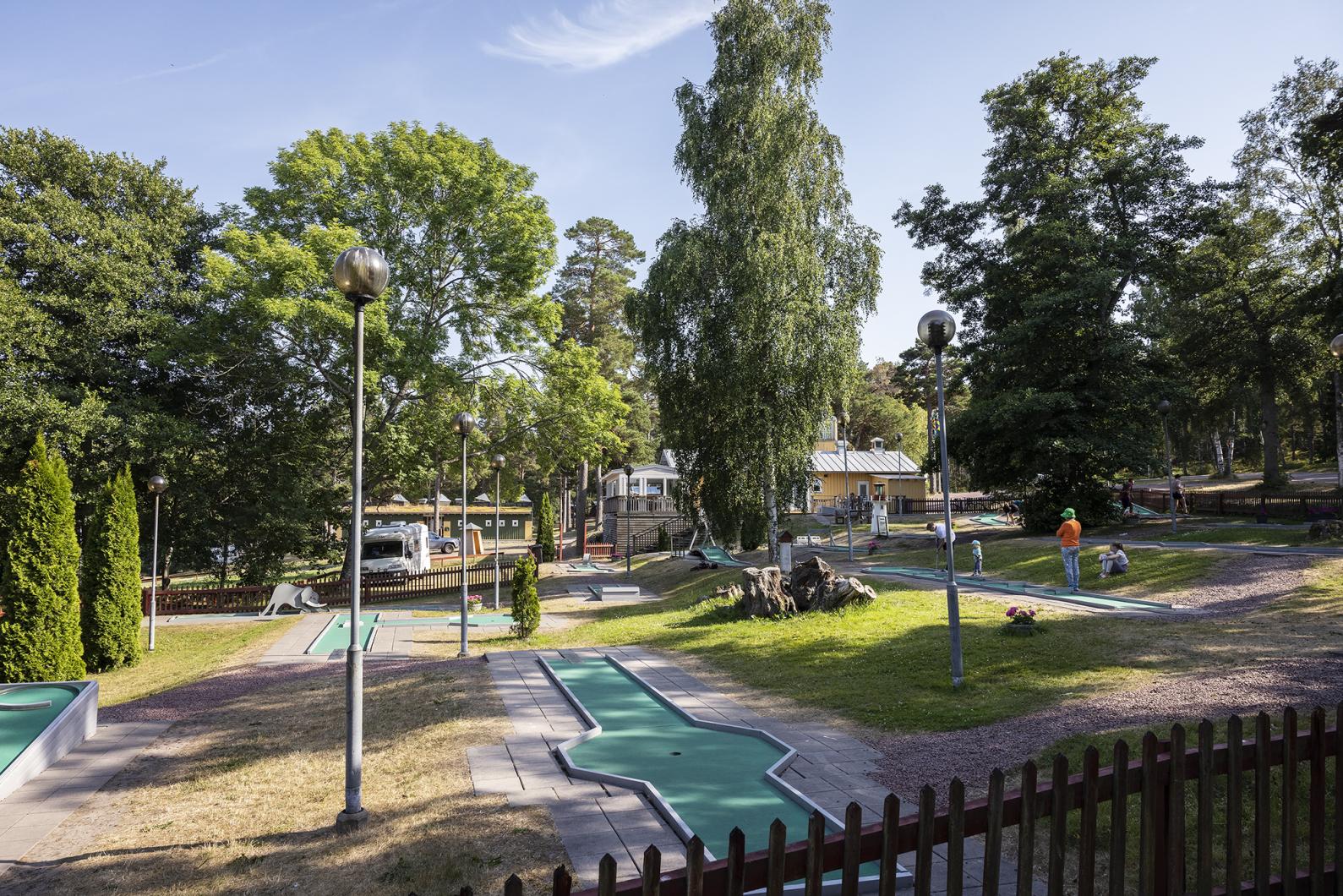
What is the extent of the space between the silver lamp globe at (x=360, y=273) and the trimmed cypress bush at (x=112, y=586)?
13.9 meters

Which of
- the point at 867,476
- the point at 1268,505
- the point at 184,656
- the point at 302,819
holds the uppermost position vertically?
the point at 867,476

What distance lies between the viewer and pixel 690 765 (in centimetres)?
682

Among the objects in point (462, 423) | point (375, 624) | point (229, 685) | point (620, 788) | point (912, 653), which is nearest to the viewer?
point (620, 788)

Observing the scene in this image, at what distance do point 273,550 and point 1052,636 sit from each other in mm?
24665

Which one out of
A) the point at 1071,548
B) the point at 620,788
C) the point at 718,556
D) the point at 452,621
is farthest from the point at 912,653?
the point at 718,556

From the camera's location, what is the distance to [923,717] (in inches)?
319

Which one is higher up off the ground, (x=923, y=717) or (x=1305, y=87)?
(x=1305, y=87)

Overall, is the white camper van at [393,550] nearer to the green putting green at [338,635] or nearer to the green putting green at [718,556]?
the green putting green at [338,635]

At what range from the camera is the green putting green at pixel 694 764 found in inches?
213

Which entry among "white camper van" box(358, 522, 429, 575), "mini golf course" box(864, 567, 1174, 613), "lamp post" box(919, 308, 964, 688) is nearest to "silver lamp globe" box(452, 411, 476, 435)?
"lamp post" box(919, 308, 964, 688)

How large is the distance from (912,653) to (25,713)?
12.0 m

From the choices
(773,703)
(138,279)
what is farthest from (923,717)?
(138,279)

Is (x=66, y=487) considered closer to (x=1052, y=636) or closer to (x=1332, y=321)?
(x=1052, y=636)

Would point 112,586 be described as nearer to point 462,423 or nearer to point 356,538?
point 462,423
